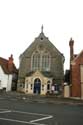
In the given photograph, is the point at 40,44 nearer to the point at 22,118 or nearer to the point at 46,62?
the point at 46,62

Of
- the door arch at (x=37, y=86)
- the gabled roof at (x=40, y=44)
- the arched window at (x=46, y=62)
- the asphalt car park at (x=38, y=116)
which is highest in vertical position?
the gabled roof at (x=40, y=44)

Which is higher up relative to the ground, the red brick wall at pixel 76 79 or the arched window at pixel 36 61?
the arched window at pixel 36 61

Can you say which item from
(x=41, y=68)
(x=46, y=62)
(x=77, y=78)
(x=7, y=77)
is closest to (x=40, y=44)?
(x=46, y=62)

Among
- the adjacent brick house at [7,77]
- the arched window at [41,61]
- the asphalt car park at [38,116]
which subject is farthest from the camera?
the adjacent brick house at [7,77]

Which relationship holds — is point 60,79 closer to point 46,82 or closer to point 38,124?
point 46,82

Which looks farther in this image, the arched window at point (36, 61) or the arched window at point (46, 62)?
the arched window at point (36, 61)

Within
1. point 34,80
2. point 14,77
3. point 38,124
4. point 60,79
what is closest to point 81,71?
point 60,79

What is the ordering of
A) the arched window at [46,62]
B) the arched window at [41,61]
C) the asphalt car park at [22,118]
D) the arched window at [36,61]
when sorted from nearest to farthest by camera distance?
the asphalt car park at [22,118] → the arched window at [46,62] → the arched window at [41,61] → the arched window at [36,61]

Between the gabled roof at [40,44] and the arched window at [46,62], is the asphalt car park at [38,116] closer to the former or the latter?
the arched window at [46,62]


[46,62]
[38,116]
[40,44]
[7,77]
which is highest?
[40,44]

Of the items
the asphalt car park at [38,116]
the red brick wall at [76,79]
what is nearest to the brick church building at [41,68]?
the red brick wall at [76,79]

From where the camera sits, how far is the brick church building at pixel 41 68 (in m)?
48.3

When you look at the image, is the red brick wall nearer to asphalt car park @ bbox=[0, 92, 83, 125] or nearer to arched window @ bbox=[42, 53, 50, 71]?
arched window @ bbox=[42, 53, 50, 71]

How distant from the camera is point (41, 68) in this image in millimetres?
50156
